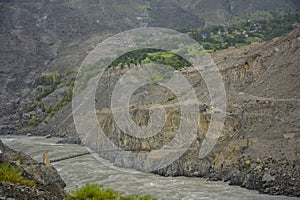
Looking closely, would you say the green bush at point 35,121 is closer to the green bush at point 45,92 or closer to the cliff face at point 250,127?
the green bush at point 45,92

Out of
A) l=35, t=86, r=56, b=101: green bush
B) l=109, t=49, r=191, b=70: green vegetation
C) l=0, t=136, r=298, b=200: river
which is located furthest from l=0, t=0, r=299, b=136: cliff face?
l=0, t=136, r=298, b=200: river

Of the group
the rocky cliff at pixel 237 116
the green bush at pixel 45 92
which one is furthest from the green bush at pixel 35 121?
the green bush at pixel 45 92

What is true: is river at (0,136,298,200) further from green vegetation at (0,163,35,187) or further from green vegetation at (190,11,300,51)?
green vegetation at (190,11,300,51)

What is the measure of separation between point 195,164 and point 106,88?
1450 inches

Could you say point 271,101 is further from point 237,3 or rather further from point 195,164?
point 237,3

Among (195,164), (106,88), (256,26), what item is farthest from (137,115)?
(256,26)

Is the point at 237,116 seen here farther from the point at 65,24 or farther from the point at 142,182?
the point at 65,24

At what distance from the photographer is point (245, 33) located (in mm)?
86688

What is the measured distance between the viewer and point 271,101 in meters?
→ 30.0

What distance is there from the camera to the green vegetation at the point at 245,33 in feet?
260

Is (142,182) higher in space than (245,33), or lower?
lower

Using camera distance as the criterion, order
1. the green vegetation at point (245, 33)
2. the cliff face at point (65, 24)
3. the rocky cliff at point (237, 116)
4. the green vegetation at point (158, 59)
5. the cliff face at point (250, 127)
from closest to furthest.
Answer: the cliff face at point (250, 127)
the rocky cliff at point (237, 116)
the green vegetation at point (158, 59)
the green vegetation at point (245, 33)
the cliff face at point (65, 24)

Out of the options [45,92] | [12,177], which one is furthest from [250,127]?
[45,92]

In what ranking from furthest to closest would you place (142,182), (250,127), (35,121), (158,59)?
(158,59) → (35,121) → (250,127) → (142,182)
